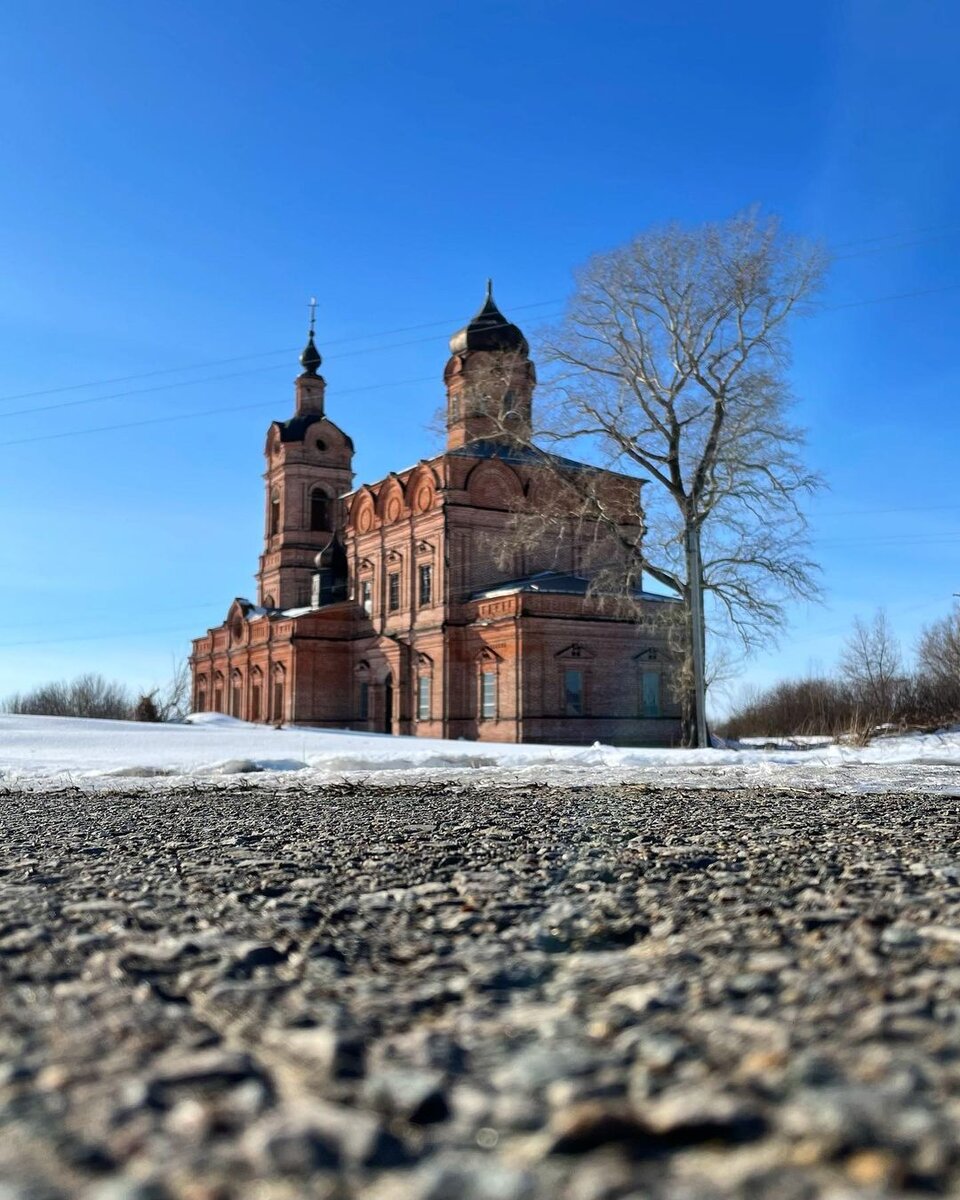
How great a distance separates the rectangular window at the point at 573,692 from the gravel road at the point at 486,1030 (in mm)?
27639

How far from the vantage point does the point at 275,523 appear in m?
46.0

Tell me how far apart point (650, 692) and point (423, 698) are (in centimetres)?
795

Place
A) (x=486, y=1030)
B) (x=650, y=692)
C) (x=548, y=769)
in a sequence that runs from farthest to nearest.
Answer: (x=650, y=692) < (x=548, y=769) < (x=486, y=1030)

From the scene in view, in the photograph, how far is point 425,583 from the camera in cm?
3578

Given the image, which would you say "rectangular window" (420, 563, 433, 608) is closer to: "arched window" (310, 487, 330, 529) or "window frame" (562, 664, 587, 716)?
"window frame" (562, 664, 587, 716)

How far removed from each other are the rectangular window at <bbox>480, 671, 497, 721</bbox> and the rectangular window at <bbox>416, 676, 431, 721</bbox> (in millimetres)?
2371

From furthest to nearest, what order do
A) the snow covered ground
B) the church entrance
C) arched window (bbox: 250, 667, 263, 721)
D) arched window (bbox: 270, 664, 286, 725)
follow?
arched window (bbox: 250, 667, 263, 721) < arched window (bbox: 270, 664, 286, 725) < the church entrance < the snow covered ground

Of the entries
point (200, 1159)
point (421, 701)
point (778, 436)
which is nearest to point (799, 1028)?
point (200, 1159)

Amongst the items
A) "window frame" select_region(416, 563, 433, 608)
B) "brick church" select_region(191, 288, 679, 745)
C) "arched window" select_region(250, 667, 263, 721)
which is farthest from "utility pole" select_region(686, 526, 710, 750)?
"arched window" select_region(250, 667, 263, 721)

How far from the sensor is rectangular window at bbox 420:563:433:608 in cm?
3538

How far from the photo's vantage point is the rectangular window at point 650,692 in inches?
1287

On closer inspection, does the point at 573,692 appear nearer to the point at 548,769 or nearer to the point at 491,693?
the point at 491,693

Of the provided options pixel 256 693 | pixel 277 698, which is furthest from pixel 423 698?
pixel 256 693

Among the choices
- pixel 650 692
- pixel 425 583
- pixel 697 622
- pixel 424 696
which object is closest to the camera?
pixel 697 622
